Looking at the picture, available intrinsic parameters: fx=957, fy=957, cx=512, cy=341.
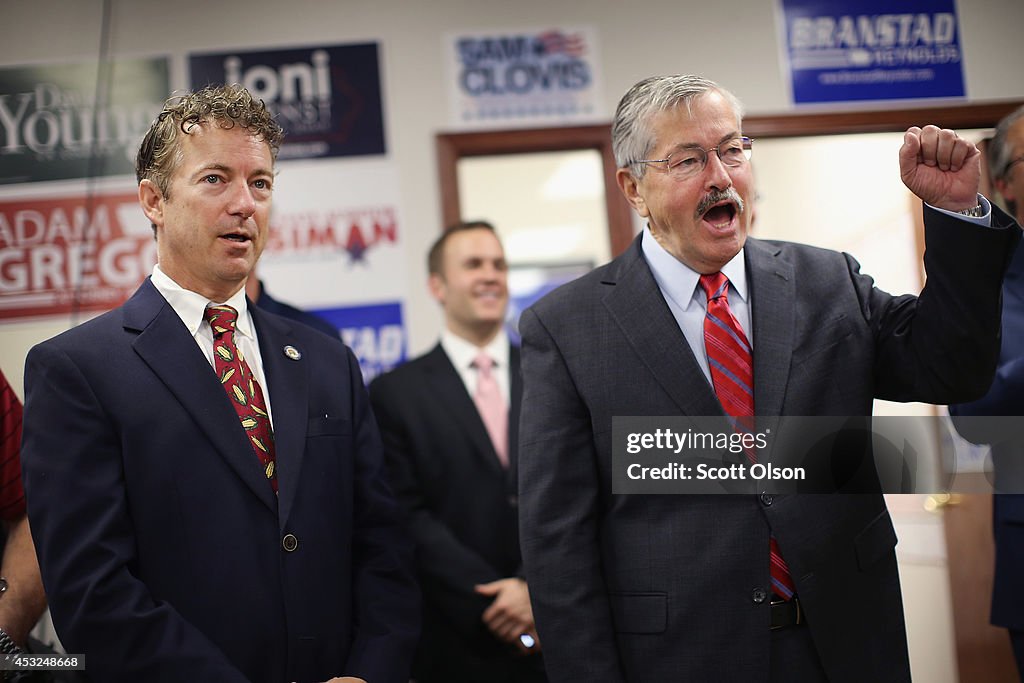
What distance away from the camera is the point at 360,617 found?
5.21ft

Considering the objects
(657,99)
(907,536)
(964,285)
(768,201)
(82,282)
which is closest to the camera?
(964,285)

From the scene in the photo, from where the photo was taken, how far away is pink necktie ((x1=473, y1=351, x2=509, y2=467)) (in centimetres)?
246

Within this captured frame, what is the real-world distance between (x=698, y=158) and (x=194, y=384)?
2.80 ft

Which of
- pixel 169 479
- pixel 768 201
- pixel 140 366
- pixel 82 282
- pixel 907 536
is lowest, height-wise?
pixel 907 536

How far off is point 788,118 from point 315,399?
7.42 ft

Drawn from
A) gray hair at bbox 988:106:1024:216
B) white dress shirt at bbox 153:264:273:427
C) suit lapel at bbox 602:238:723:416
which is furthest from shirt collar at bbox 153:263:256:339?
gray hair at bbox 988:106:1024:216

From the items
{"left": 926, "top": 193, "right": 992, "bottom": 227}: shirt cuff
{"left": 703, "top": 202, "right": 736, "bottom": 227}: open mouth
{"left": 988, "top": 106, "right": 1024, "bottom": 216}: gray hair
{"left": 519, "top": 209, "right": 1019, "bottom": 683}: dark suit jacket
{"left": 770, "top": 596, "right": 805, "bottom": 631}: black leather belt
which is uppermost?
{"left": 988, "top": 106, "right": 1024, "bottom": 216}: gray hair

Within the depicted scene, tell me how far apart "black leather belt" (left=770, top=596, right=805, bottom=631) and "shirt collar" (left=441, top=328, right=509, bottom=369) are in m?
1.35

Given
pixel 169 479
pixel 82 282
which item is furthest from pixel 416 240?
pixel 169 479

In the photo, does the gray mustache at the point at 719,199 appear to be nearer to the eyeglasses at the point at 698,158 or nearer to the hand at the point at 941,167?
the eyeglasses at the point at 698,158

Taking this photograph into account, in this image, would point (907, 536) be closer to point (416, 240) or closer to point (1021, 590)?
point (1021, 590)

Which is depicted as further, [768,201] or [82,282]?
[768,201]

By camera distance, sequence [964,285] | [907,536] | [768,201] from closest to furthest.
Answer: [964,285], [907,536], [768,201]

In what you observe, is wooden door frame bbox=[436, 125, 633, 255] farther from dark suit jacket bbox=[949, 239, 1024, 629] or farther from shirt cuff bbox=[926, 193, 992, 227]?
shirt cuff bbox=[926, 193, 992, 227]
